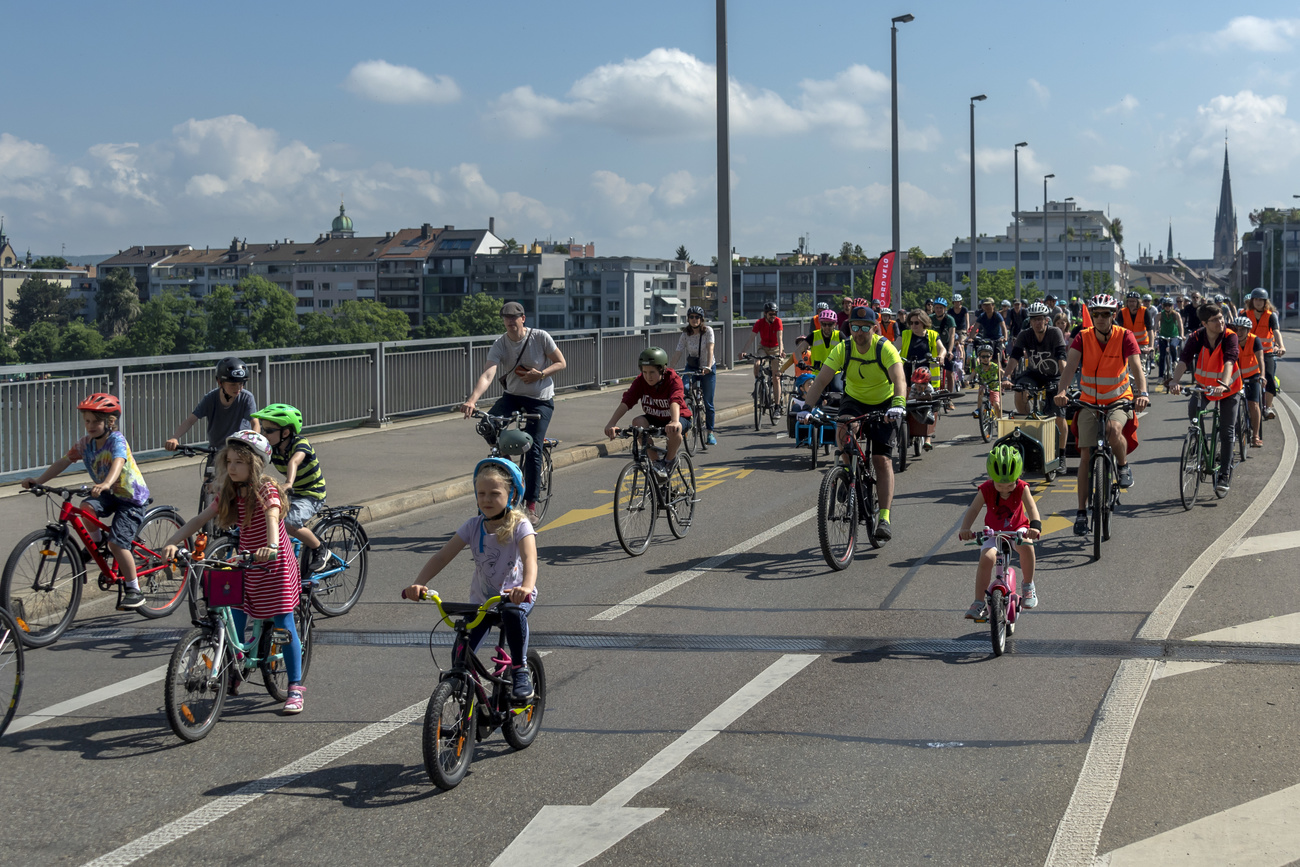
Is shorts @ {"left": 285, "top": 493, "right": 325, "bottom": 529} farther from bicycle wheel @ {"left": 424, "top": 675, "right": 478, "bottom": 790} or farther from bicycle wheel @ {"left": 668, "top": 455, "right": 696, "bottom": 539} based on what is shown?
bicycle wheel @ {"left": 668, "top": 455, "right": 696, "bottom": 539}

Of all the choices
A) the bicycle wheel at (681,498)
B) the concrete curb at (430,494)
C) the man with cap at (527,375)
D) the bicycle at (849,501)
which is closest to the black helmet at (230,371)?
→ the concrete curb at (430,494)

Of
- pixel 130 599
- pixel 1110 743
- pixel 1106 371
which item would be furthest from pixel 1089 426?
pixel 130 599

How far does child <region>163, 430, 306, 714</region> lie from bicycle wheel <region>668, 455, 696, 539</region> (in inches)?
176

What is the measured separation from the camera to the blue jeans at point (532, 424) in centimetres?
1056

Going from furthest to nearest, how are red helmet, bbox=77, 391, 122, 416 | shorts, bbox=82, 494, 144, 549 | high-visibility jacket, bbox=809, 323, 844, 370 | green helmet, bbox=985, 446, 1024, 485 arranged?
high-visibility jacket, bbox=809, 323, 844, 370 → shorts, bbox=82, 494, 144, 549 → red helmet, bbox=77, 391, 122, 416 → green helmet, bbox=985, 446, 1024, 485

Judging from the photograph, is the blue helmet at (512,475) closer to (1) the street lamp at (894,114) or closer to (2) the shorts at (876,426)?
(2) the shorts at (876,426)

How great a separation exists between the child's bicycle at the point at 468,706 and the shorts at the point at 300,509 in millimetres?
2356

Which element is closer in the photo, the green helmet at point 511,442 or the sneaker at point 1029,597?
the sneaker at point 1029,597

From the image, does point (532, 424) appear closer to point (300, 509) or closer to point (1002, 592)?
point (300, 509)

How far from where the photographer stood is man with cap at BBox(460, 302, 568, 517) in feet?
34.7

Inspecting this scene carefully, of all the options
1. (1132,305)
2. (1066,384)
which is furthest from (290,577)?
(1132,305)

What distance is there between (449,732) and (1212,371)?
31.7ft

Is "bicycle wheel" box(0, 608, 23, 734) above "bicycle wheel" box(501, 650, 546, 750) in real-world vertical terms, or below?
above

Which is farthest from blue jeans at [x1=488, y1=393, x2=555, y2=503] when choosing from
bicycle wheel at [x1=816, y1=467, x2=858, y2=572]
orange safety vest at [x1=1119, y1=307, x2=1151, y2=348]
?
orange safety vest at [x1=1119, y1=307, x2=1151, y2=348]
